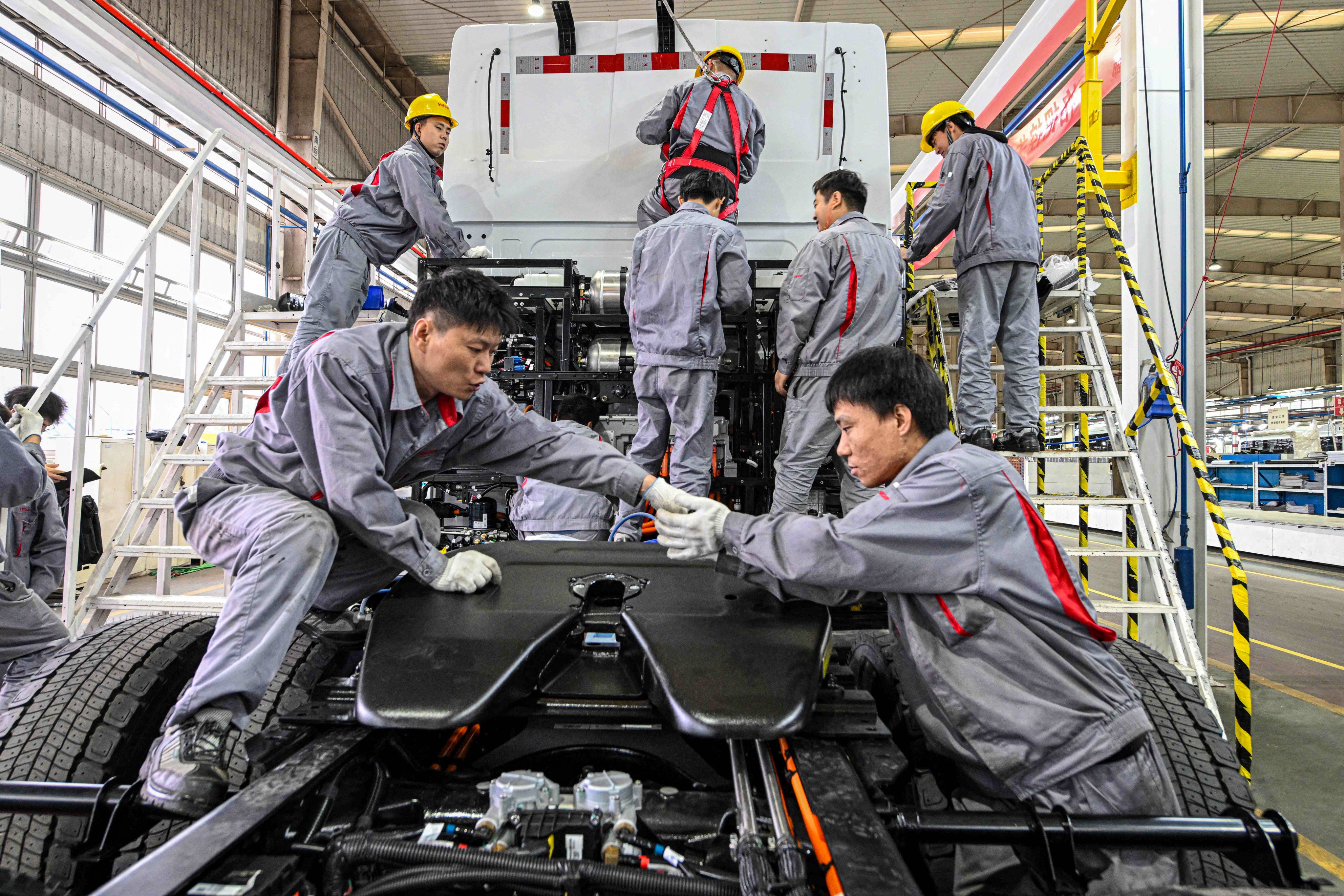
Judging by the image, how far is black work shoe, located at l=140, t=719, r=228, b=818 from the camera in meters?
1.30

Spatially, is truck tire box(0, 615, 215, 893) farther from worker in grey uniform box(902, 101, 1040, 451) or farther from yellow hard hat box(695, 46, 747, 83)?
yellow hard hat box(695, 46, 747, 83)

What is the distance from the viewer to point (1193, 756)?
1.80 metres

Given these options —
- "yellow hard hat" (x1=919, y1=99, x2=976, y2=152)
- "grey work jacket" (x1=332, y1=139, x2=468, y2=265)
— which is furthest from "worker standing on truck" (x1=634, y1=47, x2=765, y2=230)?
"grey work jacket" (x1=332, y1=139, x2=468, y2=265)

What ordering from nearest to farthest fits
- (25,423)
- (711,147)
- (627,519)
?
(627,519) < (25,423) < (711,147)

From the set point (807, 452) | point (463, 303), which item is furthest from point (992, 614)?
point (807, 452)

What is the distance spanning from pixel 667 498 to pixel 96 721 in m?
1.50

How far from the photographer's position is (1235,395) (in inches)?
1158

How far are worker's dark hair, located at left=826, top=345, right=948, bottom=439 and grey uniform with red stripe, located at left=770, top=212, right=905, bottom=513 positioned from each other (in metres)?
1.57

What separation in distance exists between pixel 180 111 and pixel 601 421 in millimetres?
3337

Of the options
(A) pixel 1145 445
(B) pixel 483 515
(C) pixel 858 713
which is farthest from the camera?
(A) pixel 1145 445

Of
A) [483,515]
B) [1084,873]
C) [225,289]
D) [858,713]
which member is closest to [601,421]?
[483,515]

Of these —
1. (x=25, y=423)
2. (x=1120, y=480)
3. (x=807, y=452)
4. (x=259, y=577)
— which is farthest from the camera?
(x=1120, y=480)

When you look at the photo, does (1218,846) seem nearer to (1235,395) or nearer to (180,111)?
(180,111)

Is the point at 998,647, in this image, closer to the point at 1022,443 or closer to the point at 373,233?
the point at 1022,443
